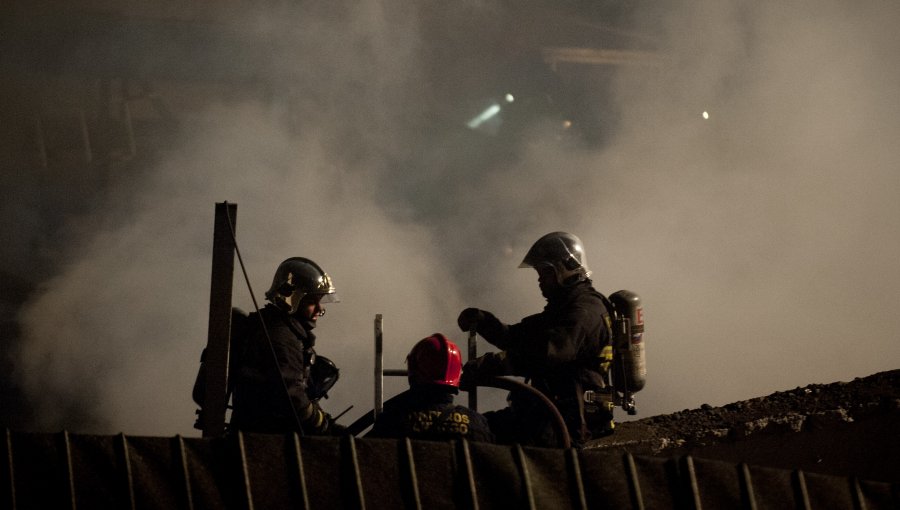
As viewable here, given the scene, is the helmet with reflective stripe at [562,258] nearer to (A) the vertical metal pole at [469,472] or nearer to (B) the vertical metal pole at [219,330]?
(B) the vertical metal pole at [219,330]

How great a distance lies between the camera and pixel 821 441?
5.57 meters

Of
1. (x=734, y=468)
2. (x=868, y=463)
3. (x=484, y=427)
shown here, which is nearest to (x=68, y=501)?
(x=484, y=427)

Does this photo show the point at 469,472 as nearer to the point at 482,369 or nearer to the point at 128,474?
the point at 128,474

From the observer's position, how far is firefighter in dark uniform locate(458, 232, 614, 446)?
4.68 m

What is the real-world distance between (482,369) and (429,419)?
3.14 feet

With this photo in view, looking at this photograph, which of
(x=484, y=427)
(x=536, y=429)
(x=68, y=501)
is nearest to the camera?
(x=68, y=501)

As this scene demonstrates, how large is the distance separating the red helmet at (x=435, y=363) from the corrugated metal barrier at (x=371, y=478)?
2.31 feet

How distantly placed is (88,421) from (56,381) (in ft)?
3.04

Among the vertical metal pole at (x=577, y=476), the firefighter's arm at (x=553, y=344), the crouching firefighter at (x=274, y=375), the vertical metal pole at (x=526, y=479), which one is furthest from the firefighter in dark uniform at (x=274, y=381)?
the vertical metal pole at (x=577, y=476)

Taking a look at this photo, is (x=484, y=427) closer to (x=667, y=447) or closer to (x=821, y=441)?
(x=667, y=447)

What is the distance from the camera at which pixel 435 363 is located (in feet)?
12.6

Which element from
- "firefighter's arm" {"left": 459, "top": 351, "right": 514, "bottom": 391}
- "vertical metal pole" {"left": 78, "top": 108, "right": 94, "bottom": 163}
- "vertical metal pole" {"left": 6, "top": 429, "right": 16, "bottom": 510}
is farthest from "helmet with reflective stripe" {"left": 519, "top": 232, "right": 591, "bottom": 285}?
"vertical metal pole" {"left": 78, "top": 108, "right": 94, "bottom": 163}

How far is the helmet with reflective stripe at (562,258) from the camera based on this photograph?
5352 millimetres

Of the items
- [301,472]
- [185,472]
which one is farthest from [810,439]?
[185,472]
